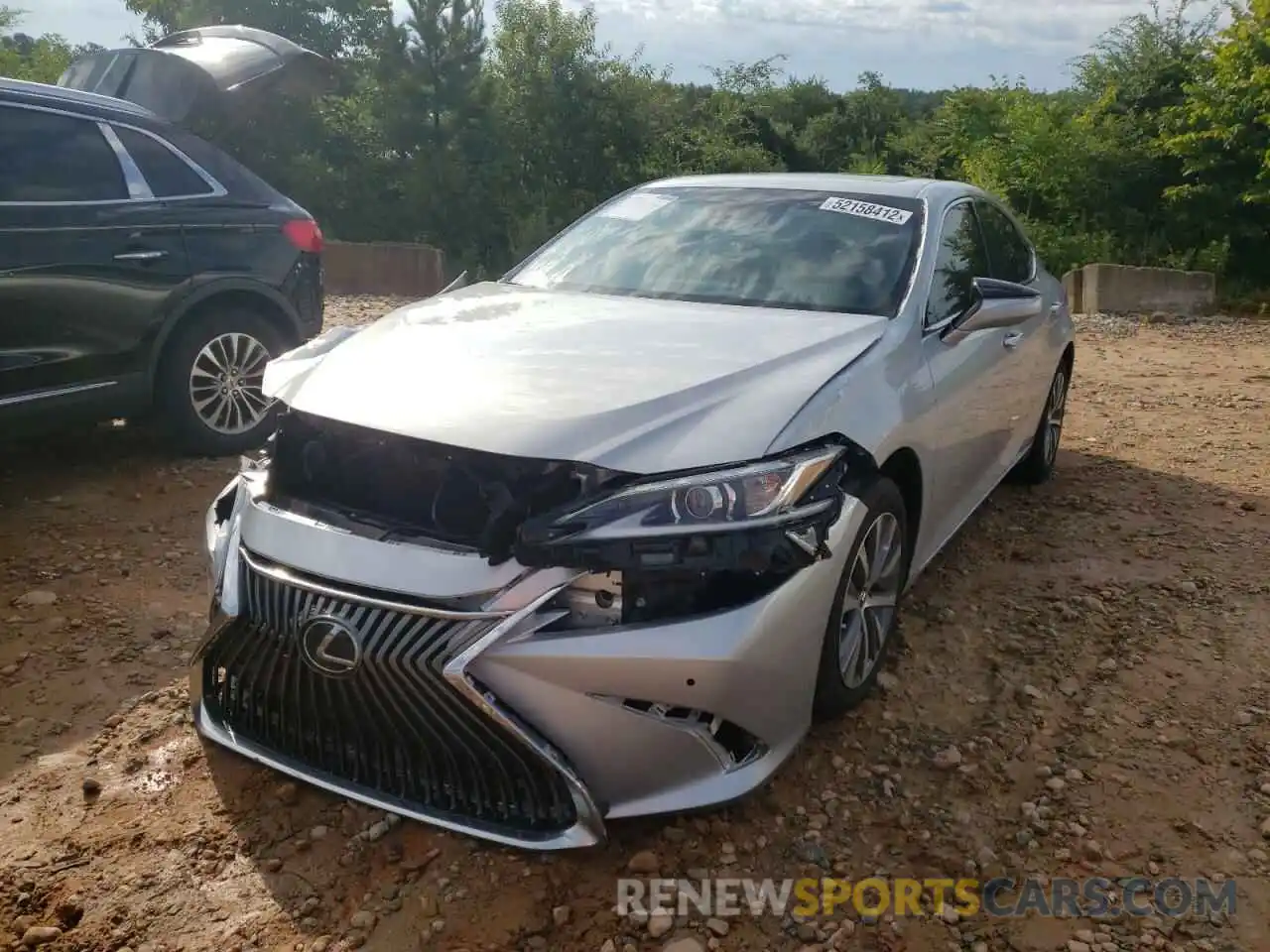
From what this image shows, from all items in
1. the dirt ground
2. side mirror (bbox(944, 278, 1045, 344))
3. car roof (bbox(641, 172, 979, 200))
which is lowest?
the dirt ground

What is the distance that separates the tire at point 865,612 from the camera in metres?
2.83

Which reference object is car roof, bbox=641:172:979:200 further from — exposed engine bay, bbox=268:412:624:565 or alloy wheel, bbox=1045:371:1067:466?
exposed engine bay, bbox=268:412:624:565

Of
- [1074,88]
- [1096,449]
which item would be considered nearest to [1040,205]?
[1074,88]

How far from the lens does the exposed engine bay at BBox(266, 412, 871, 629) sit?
2.34m

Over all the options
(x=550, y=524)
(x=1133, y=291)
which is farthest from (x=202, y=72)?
(x=1133, y=291)

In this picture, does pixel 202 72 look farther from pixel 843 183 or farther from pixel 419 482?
pixel 419 482

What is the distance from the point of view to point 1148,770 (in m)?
3.06

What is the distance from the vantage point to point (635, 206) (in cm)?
441

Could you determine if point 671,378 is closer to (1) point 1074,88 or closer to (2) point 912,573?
(2) point 912,573

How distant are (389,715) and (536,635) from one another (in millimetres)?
411

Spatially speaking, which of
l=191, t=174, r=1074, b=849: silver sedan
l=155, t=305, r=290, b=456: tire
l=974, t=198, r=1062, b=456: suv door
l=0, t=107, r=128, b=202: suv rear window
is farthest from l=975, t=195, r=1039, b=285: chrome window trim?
l=0, t=107, r=128, b=202: suv rear window

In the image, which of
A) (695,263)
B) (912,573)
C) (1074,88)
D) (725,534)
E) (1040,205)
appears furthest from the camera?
(1074,88)

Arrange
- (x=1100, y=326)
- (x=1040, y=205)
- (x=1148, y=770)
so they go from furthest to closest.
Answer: (x=1040, y=205) < (x=1100, y=326) < (x=1148, y=770)

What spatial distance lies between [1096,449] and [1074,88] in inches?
503
